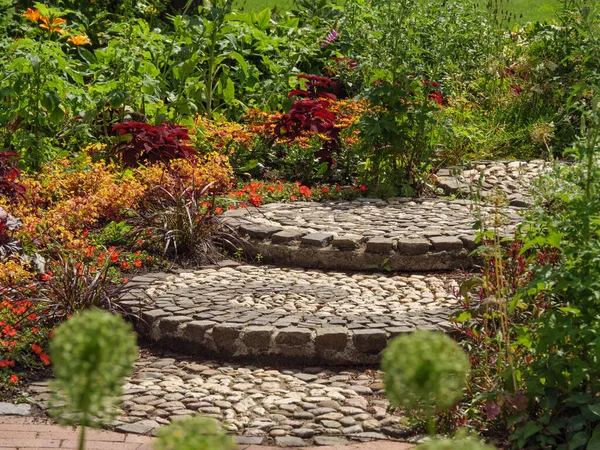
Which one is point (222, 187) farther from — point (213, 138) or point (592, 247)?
point (592, 247)

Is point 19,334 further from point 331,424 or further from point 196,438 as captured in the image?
point 196,438

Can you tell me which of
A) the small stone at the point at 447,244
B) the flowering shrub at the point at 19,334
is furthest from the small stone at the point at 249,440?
the small stone at the point at 447,244

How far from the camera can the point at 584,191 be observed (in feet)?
12.2

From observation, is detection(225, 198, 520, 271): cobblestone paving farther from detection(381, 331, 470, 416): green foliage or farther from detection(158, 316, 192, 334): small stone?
detection(381, 331, 470, 416): green foliage

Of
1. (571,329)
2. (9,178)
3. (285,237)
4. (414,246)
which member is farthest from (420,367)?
(9,178)

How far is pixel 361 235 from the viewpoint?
21.7 ft

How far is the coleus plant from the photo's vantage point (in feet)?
25.2

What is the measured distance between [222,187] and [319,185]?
98 cm

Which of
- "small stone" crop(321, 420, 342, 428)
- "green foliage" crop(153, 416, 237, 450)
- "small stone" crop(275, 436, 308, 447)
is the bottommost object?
"small stone" crop(275, 436, 308, 447)

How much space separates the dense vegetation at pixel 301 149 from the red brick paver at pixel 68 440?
1.27 ft

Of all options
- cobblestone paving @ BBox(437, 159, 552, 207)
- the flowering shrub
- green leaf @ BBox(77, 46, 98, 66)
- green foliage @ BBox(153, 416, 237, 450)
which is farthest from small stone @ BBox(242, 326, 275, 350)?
green leaf @ BBox(77, 46, 98, 66)

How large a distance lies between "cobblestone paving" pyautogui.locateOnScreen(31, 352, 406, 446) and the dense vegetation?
0.42 m

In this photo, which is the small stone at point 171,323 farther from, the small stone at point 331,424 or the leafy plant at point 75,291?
the small stone at point 331,424

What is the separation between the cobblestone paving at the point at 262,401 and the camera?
412 cm
